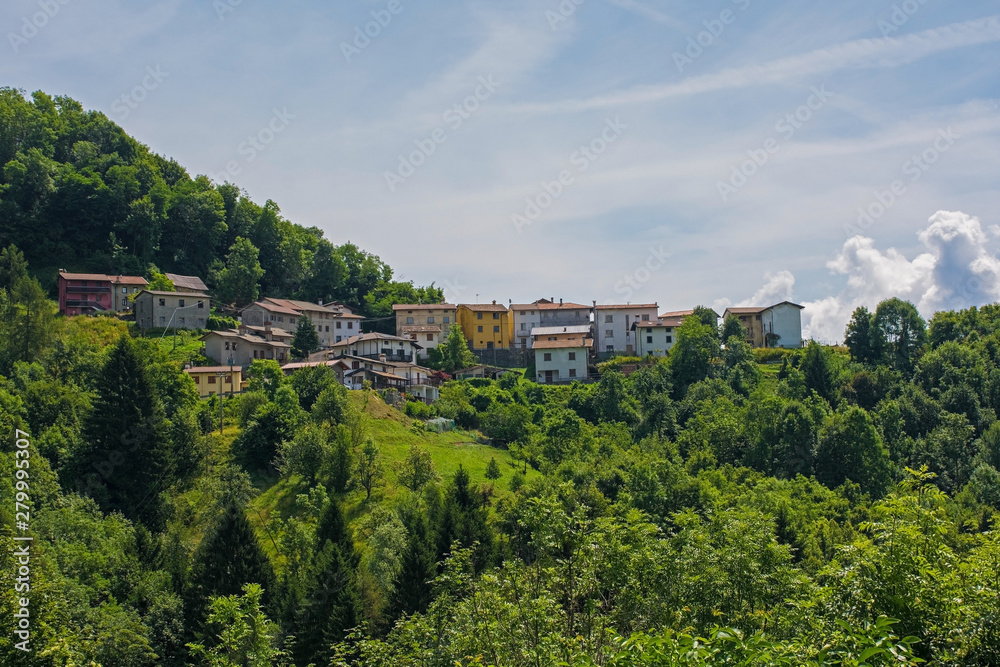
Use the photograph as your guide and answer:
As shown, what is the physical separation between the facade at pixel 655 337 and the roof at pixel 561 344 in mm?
6602

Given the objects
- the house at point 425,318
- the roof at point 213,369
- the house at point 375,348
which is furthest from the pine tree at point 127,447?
the house at point 425,318

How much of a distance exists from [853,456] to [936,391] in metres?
16.1

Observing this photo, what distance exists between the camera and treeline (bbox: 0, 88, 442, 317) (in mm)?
78125

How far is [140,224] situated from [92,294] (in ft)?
46.7

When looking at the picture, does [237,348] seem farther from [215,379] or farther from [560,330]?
[560,330]

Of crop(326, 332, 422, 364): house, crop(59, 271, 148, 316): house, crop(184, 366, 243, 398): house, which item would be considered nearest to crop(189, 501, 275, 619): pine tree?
crop(184, 366, 243, 398): house

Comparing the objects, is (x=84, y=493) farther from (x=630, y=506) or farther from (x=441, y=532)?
(x=630, y=506)

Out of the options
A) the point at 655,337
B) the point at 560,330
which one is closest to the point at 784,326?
the point at 655,337

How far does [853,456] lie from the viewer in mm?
49625

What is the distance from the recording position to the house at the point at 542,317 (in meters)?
77.1

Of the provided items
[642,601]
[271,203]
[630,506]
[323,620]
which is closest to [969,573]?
[642,601]

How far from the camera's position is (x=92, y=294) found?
Answer: 68.4 m

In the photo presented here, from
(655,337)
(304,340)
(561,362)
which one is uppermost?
(655,337)

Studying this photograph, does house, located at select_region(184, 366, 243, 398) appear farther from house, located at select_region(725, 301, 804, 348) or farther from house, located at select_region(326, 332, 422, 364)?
house, located at select_region(725, 301, 804, 348)
